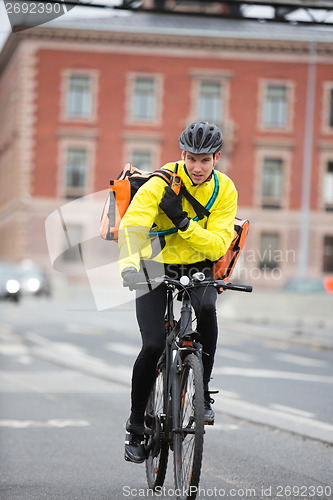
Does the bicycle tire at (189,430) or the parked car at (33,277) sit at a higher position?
the bicycle tire at (189,430)

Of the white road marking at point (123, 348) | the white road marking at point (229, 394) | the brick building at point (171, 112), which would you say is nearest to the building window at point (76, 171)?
the brick building at point (171, 112)

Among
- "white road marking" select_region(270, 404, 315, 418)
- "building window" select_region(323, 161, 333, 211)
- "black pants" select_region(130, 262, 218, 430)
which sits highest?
"building window" select_region(323, 161, 333, 211)

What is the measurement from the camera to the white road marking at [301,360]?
15.2 metres

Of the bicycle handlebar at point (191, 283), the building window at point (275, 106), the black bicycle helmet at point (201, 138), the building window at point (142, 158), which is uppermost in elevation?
the building window at point (275, 106)

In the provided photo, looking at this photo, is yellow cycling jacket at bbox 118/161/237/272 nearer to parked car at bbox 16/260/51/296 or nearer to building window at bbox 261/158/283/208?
parked car at bbox 16/260/51/296

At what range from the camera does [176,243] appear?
17.6ft

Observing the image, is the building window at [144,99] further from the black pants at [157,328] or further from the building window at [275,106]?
the black pants at [157,328]

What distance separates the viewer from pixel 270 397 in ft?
34.4

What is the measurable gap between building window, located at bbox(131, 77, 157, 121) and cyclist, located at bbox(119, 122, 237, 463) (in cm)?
4600

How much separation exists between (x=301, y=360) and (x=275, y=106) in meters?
36.9

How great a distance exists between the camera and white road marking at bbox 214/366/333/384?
12.6 m

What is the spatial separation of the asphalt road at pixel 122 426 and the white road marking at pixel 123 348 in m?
0.06

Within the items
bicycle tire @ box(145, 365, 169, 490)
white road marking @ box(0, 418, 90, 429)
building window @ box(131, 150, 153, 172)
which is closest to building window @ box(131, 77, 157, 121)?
building window @ box(131, 150, 153, 172)

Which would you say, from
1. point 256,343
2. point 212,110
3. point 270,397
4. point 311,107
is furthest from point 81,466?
point 212,110
